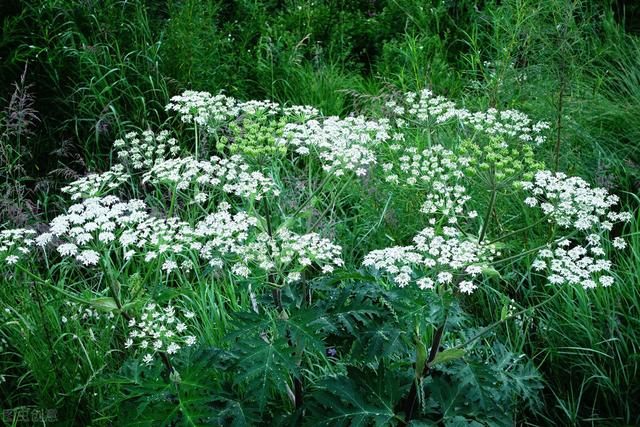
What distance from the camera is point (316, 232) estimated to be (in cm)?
457

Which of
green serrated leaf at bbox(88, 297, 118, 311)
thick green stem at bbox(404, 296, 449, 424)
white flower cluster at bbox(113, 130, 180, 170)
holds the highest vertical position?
white flower cluster at bbox(113, 130, 180, 170)

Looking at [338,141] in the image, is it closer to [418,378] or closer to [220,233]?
[220,233]

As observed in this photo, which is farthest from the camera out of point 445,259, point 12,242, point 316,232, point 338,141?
point 316,232

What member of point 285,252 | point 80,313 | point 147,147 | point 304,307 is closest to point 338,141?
point 285,252

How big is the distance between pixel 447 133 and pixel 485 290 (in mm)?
1778

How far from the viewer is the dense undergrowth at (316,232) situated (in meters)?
2.83

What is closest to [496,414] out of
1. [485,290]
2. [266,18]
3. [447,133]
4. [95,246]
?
[485,290]

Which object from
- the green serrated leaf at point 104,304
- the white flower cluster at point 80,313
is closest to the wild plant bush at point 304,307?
the green serrated leaf at point 104,304

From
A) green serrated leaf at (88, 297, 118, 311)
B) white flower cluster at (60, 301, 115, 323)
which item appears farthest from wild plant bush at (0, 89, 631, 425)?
white flower cluster at (60, 301, 115, 323)

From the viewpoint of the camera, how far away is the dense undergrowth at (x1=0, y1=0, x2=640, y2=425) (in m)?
2.83

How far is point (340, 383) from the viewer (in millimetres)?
2812

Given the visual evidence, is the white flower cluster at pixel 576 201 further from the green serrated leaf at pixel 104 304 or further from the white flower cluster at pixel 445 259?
the green serrated leaf at pixel 104 304

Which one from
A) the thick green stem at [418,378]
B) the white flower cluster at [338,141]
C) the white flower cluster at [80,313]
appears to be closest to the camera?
the thick green stem at [418,378]

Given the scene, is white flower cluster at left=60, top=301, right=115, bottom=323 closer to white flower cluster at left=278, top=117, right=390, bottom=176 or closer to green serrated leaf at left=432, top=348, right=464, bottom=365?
white flower cluster at left=278, top=117, right=390, bottom=176
